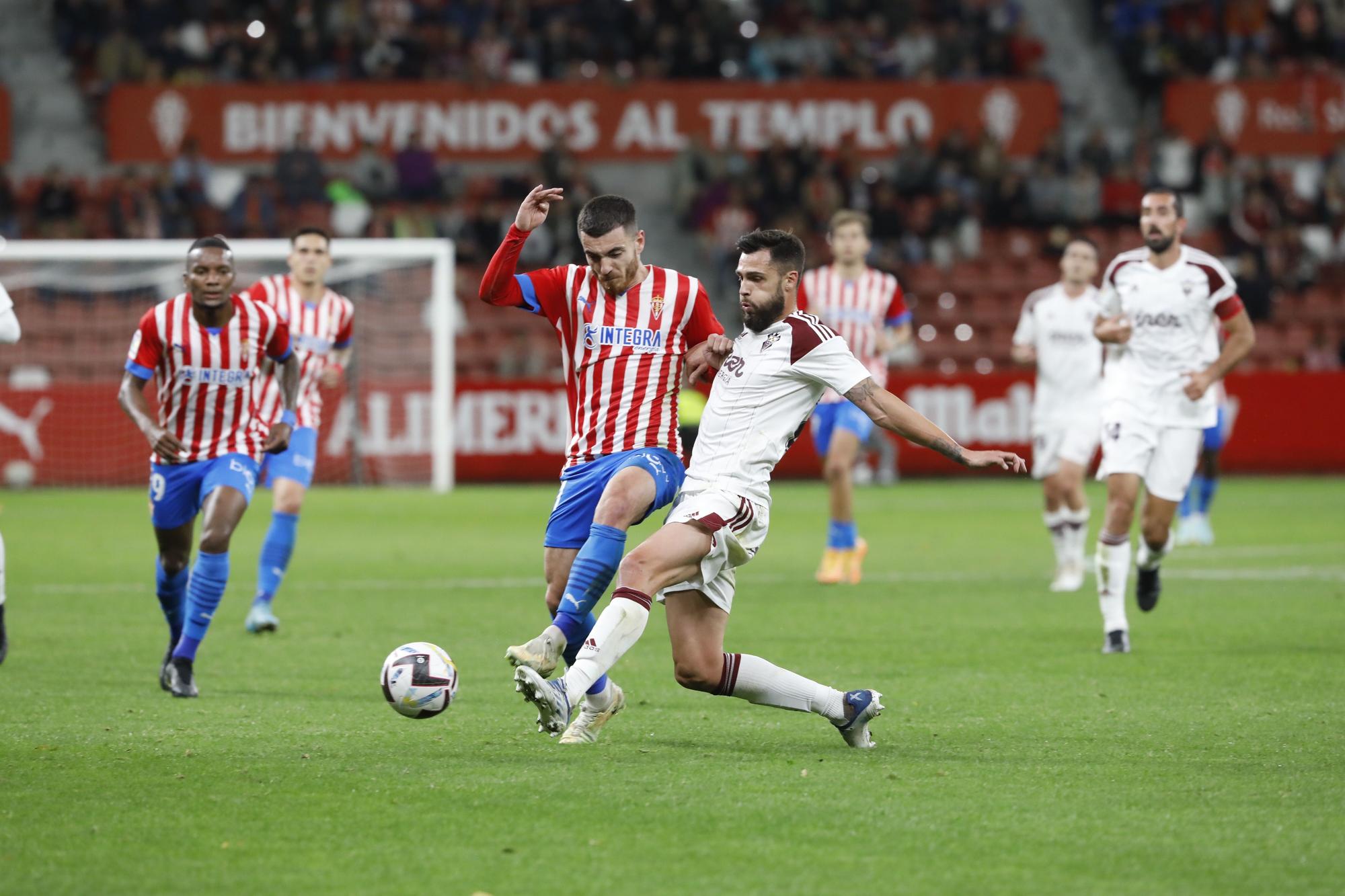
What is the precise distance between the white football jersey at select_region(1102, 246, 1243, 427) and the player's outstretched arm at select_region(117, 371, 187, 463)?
506 centimetres

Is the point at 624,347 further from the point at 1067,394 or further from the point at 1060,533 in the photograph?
the point at 1067,394

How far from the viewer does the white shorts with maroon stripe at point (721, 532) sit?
6445mm

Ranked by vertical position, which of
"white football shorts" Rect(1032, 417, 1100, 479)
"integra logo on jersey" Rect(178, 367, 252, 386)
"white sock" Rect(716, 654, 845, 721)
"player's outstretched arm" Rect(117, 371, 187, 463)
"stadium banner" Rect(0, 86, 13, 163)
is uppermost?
"stadium banner" Rect(0, 86, 13, 163)

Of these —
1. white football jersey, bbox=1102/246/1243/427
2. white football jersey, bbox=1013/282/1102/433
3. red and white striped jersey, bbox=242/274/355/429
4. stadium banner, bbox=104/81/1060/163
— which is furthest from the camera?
stadium banner, bbox=104/81/1060/163

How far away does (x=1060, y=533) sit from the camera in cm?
1303

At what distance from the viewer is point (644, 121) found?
2805 cm

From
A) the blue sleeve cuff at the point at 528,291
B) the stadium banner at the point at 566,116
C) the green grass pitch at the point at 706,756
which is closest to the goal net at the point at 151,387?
the stadium banner at the point at 566,116

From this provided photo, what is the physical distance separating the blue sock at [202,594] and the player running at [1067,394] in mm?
6605

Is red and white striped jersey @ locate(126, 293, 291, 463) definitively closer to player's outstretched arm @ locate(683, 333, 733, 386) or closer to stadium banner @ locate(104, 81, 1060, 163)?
player's outstretched arm @ locate(683, 333, 733, 386)

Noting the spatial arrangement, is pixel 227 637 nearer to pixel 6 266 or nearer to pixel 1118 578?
pixel 1118 578


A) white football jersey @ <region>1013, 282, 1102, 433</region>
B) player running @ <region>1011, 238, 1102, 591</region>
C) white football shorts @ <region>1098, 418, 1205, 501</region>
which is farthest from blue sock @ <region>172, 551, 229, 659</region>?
white football jersey @ <region>1013, 282, 1102, 433</region>

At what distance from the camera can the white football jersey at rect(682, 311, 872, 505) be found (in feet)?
21.6

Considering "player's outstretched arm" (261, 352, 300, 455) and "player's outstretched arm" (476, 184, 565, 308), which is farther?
"player's outstretched arm" (261, 352, 300, 455)

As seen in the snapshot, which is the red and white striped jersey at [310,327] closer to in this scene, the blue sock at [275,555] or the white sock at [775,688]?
the blue sock at [275,555]
